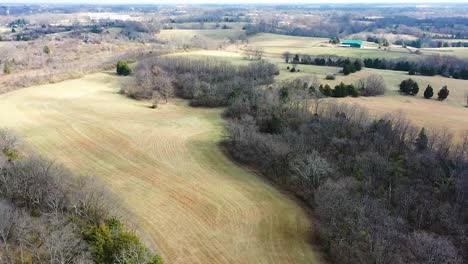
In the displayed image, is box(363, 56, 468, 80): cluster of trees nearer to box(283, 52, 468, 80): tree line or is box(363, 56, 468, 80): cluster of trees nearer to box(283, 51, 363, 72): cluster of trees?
box(283, 52, 468, 80): tree line

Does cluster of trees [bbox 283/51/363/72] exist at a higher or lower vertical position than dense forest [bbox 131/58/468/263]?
higher

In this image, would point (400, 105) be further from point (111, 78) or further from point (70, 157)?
point (111, 78)

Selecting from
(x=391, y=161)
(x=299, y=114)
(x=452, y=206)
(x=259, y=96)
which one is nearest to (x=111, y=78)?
(x=259, y=96)

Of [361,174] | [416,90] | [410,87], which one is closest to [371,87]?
[410,87]

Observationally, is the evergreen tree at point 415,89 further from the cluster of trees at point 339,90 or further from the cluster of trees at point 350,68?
the cluster of trees at point 350,68

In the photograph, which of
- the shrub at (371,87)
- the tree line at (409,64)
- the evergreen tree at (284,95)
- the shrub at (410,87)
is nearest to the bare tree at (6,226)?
the evergreen tree at (284,95)

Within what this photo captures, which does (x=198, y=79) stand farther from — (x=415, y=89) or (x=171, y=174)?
(x=415, y=89)

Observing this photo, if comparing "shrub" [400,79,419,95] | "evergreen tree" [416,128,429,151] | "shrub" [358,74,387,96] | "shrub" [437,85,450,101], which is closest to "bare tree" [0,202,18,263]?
"evergreen tree" [416,128,429,151]
